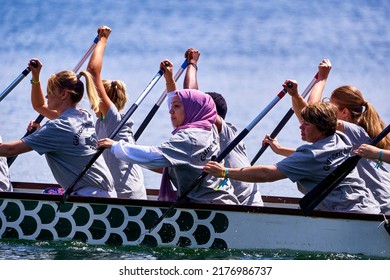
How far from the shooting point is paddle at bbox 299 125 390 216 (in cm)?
853

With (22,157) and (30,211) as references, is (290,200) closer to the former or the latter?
(30,211)

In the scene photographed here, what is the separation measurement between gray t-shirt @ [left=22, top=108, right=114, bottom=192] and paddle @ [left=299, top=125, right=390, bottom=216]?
1.57m

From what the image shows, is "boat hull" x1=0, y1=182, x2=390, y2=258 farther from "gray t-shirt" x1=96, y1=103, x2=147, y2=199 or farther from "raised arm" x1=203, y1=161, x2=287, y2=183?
"gray t-shirt" x1=96, y1=103, x2=147, y2=199

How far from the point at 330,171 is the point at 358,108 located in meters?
0.94

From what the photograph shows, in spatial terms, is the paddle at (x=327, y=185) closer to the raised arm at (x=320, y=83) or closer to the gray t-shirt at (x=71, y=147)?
the raised arm at (x=320, y=83)

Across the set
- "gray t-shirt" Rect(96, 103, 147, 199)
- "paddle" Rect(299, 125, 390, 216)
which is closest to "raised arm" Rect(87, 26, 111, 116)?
"gray t-shirt" Rect(96, 103, 147, 199)

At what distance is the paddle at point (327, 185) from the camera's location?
853 cm

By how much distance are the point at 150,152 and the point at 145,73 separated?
14.0 meters


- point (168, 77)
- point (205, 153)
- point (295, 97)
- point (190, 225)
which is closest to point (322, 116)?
point (205, 153)

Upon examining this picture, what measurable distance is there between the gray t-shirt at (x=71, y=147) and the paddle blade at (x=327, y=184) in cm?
158

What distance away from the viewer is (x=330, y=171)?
860 centimetres

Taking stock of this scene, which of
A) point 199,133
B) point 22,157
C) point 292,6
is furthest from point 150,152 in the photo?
point 292,6

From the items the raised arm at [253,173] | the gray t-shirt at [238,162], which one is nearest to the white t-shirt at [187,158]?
the raised arm at [253,173]

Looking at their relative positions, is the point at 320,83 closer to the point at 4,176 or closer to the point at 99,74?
the point at 99,74
